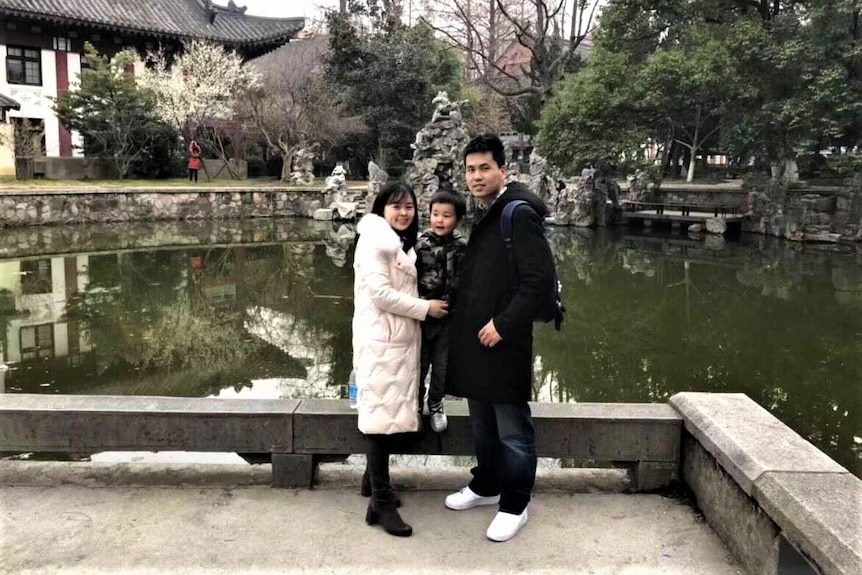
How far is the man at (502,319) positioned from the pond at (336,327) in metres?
3.00

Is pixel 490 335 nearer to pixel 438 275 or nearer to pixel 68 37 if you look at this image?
pixel 438 275

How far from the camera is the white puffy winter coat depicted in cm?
252

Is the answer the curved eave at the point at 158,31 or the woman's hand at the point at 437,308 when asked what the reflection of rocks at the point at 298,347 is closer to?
the woman's hand at the point at 437,308

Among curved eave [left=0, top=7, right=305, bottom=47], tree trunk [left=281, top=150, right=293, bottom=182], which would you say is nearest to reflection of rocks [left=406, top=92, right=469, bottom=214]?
tree trunk [left=281, top=150, right=293, bottom=182]

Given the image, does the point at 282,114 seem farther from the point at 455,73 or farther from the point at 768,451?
the point at 768,451

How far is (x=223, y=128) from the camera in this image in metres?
23.2

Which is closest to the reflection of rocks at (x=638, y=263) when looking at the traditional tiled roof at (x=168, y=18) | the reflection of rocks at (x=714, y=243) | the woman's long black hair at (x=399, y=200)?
the reflection of rocks at (x=714, y=243)

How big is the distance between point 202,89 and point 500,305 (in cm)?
2231

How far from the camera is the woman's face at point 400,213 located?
2.66 m

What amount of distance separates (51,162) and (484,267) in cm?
2309

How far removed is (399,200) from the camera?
8.71 feet

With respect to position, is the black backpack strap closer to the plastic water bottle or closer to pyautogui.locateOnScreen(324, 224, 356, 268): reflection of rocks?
the plastic water bottle

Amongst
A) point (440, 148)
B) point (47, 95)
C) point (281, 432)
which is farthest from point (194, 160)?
point (281, 432)

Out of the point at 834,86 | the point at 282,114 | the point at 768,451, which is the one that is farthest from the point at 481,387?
the point at 282,114
